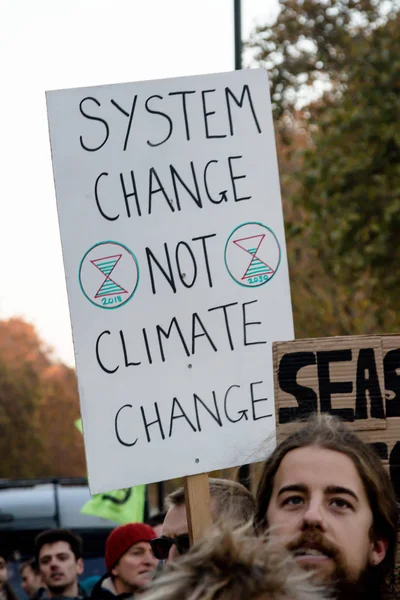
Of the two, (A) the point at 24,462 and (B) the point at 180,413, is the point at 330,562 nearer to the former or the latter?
(B) the point at 180,413

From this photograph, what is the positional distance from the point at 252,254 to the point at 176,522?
0.89 meters

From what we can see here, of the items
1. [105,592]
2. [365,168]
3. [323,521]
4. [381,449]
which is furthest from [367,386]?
[365,168]

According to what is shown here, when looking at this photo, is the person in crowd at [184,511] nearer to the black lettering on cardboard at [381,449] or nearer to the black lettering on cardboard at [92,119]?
the black lettering on cardboard at [381,449]

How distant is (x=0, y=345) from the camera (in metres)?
67.2

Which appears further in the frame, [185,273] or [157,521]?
[157,521]

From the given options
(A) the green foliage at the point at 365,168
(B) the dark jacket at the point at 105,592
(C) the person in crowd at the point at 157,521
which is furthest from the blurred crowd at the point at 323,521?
(A) the green foliage at the point at 365,168

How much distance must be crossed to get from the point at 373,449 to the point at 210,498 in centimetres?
74

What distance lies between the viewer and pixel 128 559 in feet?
21.1

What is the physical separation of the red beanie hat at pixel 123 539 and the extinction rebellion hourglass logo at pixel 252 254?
3.03 metres

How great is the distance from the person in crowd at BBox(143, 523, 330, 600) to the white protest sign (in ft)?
4.51

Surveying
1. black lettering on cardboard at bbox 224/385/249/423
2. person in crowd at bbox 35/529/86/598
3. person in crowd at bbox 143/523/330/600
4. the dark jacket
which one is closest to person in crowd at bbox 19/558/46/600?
person in crowd at bbox 35/529/86/598

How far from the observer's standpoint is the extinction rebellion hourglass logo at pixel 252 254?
372cm

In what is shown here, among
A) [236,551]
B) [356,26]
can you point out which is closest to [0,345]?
[356,26]

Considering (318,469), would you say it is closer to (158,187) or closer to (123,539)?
(158,187)
